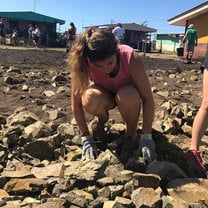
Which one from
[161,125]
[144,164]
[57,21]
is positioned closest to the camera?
[144,164]

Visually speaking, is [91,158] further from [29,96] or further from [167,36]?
[167,36]

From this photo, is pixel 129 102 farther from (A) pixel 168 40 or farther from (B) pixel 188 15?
(A) pixel 168 40

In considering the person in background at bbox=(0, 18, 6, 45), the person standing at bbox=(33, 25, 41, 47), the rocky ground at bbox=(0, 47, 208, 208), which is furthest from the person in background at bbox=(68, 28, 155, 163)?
the person in background at bbox=(0, 18, 6, 45)

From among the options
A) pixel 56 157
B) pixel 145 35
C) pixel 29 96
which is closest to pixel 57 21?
pixel 145 35

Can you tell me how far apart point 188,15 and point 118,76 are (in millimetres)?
19755

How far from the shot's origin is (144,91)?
3465 millimetres

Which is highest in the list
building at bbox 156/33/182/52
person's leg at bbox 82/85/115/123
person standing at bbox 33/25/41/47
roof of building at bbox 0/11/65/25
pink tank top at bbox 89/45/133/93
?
roof of building at bbox 0/11/65/25

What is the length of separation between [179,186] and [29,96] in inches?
141

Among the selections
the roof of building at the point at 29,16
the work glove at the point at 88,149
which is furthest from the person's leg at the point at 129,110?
the roof of building at the point at 29,16

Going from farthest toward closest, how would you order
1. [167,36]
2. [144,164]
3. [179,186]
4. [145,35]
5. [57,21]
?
[167,36] → [145,35] → [57,21] → [144,164] → [179,186]

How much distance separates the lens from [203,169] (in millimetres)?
3260

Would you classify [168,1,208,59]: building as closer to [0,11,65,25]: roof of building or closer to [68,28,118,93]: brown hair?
[68,28,118,93]: brown hair

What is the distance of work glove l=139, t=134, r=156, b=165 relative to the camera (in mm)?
3303

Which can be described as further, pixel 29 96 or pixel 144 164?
pixel 29 96
